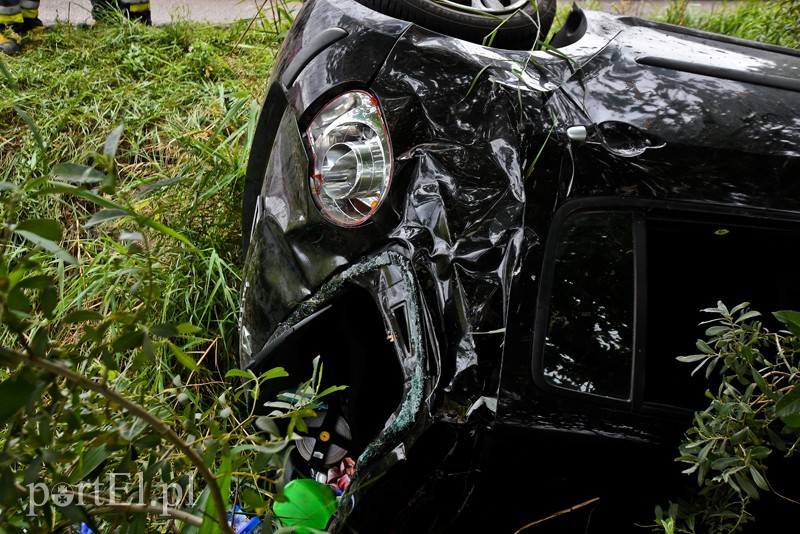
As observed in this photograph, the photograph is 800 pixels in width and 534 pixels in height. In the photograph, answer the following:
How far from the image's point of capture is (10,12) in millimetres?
4598

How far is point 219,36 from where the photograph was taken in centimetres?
461

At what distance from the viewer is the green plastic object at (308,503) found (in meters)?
2.16

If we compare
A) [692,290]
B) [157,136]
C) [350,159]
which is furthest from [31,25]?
[692,290]

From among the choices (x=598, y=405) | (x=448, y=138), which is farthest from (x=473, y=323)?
(x=448, y=138)

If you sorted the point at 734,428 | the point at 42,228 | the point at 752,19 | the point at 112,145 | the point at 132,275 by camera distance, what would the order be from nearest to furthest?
1. the point at 42,228
2. the point at 112,145
3. the point at 734,428
4. the point at 132,275
5. the point at 752,19

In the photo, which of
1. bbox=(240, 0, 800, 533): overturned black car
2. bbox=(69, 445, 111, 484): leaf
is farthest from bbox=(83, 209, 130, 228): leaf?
bbox=(240, 0, 800, 533): overturned black car

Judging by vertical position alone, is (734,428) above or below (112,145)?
below

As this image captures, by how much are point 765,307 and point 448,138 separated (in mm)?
1073

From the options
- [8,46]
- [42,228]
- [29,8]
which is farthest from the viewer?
[29,8]

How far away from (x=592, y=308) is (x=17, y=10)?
3.95m

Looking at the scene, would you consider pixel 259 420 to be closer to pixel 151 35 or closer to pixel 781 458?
pixel 781 458

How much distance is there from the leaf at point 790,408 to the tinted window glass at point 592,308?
0.43m

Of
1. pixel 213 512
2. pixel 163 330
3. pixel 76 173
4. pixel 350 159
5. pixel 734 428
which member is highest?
pixel 76 173

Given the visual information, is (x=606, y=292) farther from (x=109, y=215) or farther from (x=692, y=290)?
(x=109, y=215)
